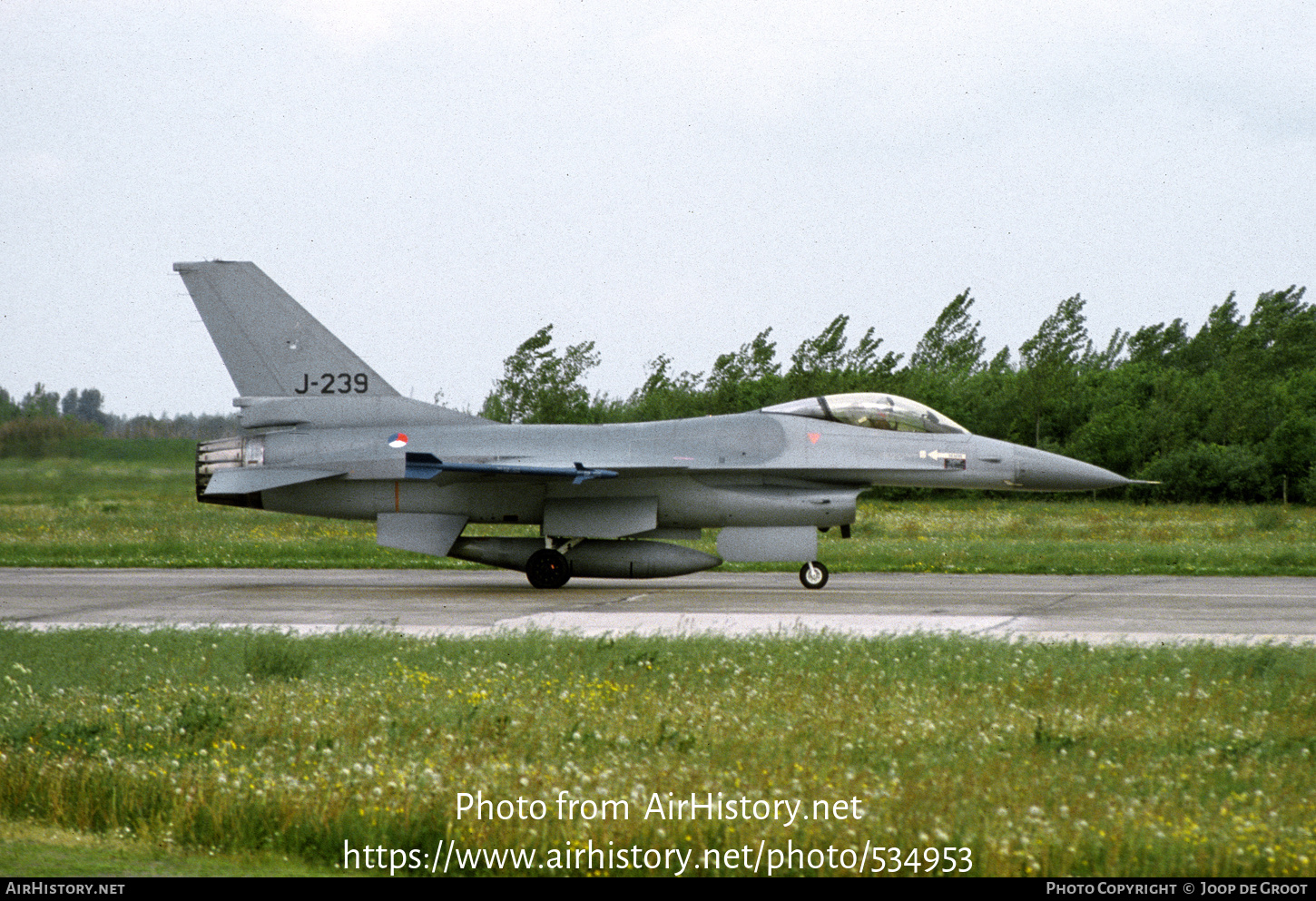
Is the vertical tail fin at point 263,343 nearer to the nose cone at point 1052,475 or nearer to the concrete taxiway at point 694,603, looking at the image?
the concrete taxiway at point 694,603

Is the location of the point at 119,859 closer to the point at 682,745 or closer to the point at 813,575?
the point at 682,745

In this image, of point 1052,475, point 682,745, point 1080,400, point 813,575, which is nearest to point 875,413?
point 813,575

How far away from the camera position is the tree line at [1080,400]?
4597 cm

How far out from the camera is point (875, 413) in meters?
18.4

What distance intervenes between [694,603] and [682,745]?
29.4ft

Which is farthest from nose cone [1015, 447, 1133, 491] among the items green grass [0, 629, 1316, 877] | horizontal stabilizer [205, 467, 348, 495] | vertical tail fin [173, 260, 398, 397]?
horizontal stabilizer [205, 467, 348, 495]

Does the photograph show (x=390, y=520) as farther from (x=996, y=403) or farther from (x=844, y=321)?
(x=844, y=321)

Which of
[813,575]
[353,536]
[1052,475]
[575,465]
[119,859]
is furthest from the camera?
[353,536]

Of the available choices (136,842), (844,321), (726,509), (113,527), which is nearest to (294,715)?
(136,842)

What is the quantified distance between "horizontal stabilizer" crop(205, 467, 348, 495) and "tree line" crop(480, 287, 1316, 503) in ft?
74.6

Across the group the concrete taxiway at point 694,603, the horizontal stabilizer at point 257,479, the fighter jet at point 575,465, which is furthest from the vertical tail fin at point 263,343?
the concrete taxiway at point 694,603

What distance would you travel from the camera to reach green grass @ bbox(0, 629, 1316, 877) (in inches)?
215

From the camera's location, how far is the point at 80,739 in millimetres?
7242

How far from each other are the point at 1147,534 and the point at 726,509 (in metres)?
16.8
